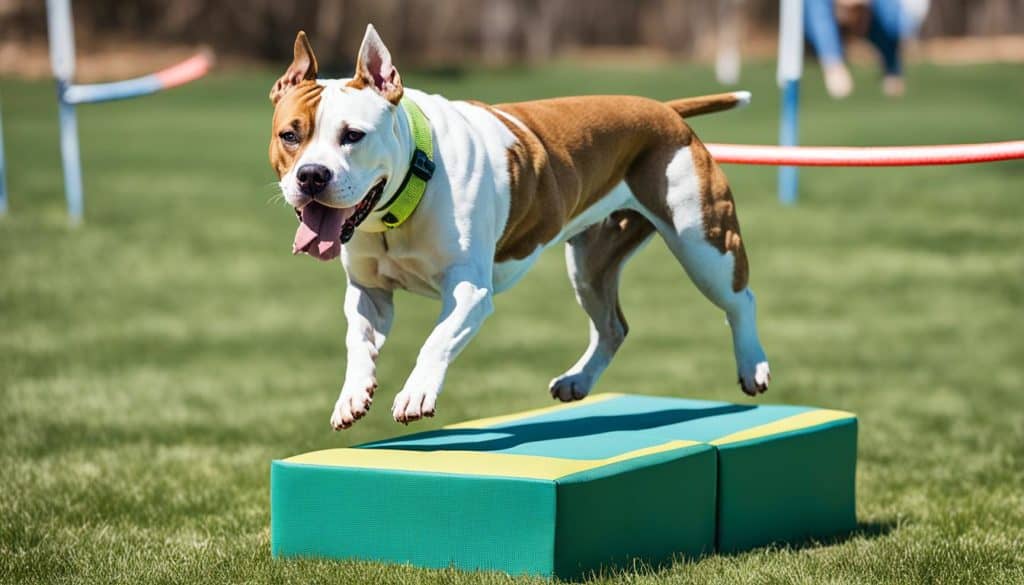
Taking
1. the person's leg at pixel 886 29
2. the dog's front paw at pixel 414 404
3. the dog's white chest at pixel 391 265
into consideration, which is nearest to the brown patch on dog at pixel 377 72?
the dog's white chest at pixel 391 265

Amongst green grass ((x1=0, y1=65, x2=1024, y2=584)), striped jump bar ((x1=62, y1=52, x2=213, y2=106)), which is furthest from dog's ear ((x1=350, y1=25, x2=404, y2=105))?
striped jump bar ((x1=62, y1=52, x2=213, y2=106))

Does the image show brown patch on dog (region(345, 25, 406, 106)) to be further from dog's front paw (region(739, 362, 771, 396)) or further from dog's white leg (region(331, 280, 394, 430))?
dog's front paw (region(739, 362, 771, 396))

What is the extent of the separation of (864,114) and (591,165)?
A: 17.3 m

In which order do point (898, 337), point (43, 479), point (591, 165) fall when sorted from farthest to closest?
point (898, 337), point (43, 479), point (591, 165)

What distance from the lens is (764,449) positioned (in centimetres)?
565

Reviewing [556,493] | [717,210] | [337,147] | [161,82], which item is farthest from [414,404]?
[161,82]

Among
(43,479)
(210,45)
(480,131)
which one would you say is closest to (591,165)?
(480,131)

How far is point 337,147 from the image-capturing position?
Answer: 458 centimetres

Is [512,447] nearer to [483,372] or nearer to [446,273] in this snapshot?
[446,273]

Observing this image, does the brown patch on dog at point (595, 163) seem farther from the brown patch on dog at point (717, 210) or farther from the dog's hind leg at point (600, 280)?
the dog's hind leg at point (600, 280)

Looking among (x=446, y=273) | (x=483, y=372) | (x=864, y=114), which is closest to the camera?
(x=446, y=273)

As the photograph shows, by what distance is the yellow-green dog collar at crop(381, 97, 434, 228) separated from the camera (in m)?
4.86

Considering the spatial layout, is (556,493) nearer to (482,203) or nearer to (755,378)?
(482,203)

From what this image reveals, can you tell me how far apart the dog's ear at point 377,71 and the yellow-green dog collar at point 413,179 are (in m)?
0.16
